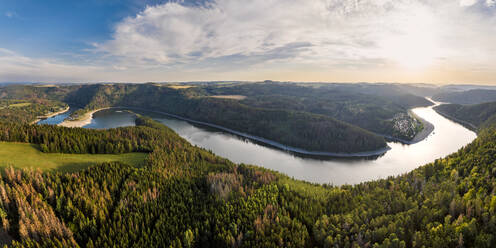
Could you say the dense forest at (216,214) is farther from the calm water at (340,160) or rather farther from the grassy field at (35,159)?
the calm water at (340,160)

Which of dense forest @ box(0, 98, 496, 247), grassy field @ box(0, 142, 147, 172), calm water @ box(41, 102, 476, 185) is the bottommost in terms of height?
calm water @ box(41, 102, 476, 185)

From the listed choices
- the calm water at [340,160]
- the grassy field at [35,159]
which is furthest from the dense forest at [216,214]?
the calm water at [340,160]

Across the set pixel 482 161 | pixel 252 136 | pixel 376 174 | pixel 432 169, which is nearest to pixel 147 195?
pixel 432 169

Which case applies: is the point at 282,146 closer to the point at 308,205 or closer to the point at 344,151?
the point at 344,151

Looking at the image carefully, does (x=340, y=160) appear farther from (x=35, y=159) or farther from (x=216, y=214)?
(x=35, y=159)

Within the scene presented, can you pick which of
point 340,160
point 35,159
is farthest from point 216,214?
point 340,160

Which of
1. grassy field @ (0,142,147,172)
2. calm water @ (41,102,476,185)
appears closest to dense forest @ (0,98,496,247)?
grassy field @ (0,142,147,172)

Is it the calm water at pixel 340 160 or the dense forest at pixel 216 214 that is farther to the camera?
the calm water at pixel 340 160

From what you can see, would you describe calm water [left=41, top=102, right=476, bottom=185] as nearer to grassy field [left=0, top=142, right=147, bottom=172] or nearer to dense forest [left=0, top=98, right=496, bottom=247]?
dense forest [left=0, top=98, right=496, bottom=247]
